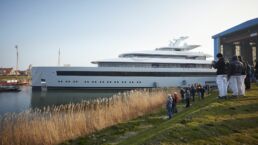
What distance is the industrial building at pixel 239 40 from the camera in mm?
29542

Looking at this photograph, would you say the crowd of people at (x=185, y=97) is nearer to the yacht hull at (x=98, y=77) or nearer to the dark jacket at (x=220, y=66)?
the dark jacket at (x=220, y=66)

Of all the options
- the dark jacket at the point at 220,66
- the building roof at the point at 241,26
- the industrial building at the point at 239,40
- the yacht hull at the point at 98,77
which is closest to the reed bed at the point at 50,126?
the dark jacket at the point at 220,66

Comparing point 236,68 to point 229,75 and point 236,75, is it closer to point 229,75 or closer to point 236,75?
point 236,75

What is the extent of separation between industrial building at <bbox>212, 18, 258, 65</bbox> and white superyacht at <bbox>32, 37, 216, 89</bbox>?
131 inches

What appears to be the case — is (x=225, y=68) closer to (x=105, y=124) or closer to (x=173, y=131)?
(x=173, y=131)

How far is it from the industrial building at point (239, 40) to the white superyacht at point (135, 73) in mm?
3334

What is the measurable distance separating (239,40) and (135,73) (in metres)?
14.7

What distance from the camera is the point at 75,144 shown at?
7.65m

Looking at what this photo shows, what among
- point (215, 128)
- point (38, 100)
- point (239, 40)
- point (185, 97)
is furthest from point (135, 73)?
point (215, 128)

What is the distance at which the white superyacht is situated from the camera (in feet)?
107

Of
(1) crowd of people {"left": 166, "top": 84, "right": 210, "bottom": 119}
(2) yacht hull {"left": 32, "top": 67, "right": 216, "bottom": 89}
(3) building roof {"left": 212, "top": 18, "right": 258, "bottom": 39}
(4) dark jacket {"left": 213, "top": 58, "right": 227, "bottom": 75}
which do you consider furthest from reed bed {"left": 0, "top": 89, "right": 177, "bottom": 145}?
(3) building roof {"left": 212, "top": 18, "right": 258, "bottom": 39}

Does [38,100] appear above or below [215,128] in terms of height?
below

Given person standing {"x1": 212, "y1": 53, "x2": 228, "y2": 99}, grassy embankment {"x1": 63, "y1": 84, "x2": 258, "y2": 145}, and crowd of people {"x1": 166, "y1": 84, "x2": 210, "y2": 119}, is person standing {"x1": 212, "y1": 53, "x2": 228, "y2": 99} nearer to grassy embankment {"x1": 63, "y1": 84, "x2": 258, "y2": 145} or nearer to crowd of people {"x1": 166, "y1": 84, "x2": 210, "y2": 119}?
grassy embankment {"x1": 63, "y1": 84, "x2": 258, "y2": 145}

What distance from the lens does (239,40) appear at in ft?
108
